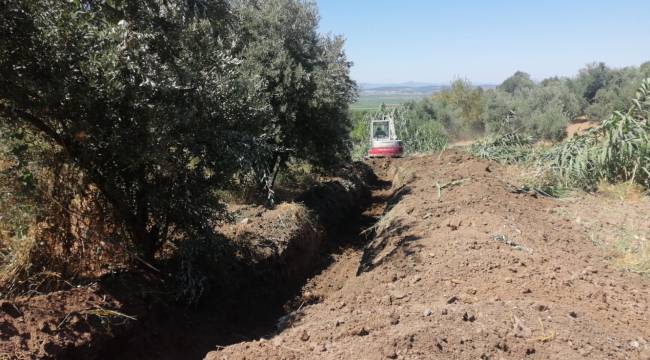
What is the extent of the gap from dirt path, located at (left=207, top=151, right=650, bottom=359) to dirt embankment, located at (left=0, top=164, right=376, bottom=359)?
25.8 inches

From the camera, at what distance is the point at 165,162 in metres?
5.28

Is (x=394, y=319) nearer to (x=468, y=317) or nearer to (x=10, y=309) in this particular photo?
(x=468, y=317)

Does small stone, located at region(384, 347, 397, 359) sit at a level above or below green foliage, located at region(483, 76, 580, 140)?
below

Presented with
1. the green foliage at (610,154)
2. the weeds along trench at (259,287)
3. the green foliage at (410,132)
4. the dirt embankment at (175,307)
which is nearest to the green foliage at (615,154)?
the green foliage at (610,154)

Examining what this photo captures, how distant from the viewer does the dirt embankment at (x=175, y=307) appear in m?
4.38

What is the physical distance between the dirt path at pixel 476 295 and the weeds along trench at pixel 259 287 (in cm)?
48

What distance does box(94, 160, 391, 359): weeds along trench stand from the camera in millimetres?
5336

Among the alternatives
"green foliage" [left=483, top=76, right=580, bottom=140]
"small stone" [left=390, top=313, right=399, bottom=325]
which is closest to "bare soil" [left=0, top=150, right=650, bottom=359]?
"small stone" [left=390, top=313, right=399, bottom=325]

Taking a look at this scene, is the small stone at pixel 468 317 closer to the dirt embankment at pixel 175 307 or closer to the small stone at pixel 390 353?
the small stone at pixel 390 353

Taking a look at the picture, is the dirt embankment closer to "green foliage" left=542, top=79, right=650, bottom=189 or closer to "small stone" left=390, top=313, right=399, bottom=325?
"small stone" left=390, top=313, right=399, bottom=325

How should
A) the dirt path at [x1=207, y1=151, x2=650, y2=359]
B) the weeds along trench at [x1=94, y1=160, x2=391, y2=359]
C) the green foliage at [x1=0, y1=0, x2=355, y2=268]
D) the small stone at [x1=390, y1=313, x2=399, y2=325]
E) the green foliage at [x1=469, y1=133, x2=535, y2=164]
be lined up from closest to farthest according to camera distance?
the dirt path at [x1=207, y1=151, x2=650, y2=359], the small stone at [x1=390, y1=313, x2=399, y2=325], the green foliage at [x1=0, y1=0, x2=355, y2=268], the weeds along trench at [x1=94, y1=160, x2=391, y2=359], the green foliage at [x1=469, y1=133, x2=535, y2=164]

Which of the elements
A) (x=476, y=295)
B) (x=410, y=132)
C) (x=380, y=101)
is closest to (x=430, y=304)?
(x=476, y=295)

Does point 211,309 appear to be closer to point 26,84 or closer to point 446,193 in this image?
point 26,84

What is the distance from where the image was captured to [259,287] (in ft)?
23.1
